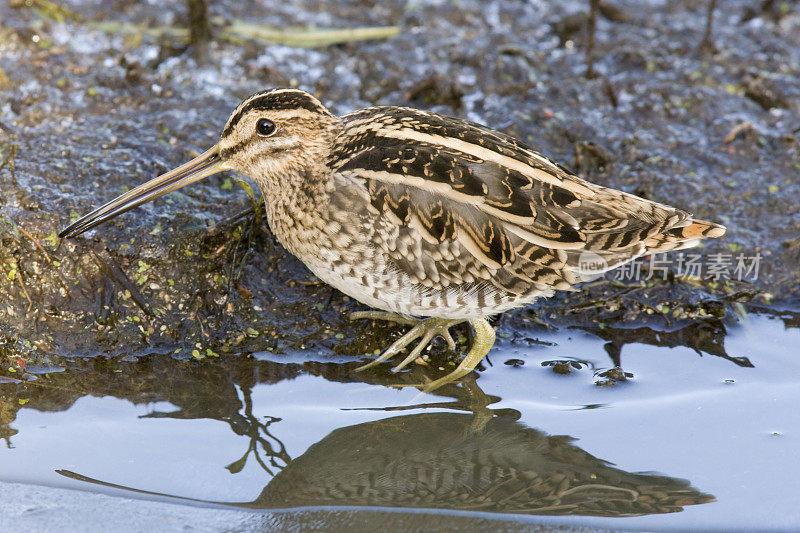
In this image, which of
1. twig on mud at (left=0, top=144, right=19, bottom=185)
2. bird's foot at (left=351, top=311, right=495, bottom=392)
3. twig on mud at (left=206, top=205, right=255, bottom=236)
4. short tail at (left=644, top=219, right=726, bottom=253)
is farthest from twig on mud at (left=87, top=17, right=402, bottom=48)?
short tail at (left=644, top=219, right=726, bottom=253)

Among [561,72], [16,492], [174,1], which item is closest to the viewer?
[16,492]

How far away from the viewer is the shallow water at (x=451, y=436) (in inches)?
131

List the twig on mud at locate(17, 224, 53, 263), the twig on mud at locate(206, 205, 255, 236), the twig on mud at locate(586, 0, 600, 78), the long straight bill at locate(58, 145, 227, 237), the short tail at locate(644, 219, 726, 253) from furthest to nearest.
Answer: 1. the twig on mud at locate(586, 0, 600, 78)
2. the twig on mud at locate(206, 205, 255, 236)
3. the twig on mud at locate(17, 224, 53, 263)
4. the long straight bill at locate(58, 145, 227, 237)
5. the short tail at locate(644, 219, 726, 253)

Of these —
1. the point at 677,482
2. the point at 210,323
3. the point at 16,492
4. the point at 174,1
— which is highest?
the point at 174,1

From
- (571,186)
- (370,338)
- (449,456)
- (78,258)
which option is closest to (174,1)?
(78,258)

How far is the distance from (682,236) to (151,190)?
7.73 feet

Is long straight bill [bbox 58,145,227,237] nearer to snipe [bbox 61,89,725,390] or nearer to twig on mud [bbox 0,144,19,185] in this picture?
snipe [bbox 61,89,725,390]

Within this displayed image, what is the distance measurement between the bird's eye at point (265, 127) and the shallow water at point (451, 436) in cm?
104

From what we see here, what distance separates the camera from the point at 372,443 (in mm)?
3615

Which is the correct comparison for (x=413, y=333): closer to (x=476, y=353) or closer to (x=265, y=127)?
(x=476, y=353)

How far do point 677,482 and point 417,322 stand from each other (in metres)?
1.43

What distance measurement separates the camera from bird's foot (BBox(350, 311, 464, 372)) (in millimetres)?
4102

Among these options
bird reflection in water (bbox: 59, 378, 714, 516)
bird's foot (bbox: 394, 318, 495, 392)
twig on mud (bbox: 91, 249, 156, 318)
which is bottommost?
bird reflection in water (bbox: 59, 378, 714, 516)

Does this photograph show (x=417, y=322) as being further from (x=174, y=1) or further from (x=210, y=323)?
(x=174, y=1)
